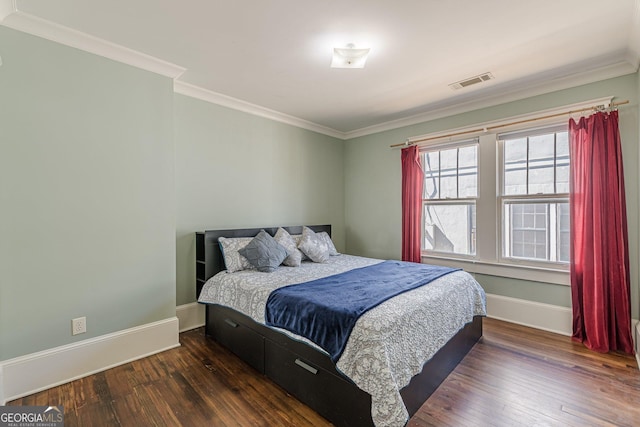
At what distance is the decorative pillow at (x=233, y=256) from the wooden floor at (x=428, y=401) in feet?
2.58

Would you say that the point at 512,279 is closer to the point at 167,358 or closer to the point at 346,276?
the point at 346,276

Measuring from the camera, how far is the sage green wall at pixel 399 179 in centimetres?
263

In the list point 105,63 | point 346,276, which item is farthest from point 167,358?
point 105,63

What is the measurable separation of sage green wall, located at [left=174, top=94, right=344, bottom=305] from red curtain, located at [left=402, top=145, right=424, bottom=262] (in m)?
1.21

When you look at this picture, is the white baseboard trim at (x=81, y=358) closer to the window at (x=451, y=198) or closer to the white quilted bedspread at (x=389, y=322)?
the white quilted bedspread at (x=389, y=322)

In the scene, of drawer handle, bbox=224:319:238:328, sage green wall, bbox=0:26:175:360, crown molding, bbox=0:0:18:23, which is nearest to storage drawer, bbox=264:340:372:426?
drawer handle, bbox=224:319:238:328

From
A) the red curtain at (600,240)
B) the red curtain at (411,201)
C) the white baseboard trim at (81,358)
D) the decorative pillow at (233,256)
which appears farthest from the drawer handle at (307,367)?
the red curtain at (600,240)

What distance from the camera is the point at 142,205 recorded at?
8.55 feet

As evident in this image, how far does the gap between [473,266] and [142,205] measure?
144 inches

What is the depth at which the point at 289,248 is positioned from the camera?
3.39 metres

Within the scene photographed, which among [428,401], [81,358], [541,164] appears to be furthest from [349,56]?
[81,358]

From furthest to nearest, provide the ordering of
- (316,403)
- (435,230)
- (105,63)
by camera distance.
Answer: (435,230) → (105,63) → (316,403)

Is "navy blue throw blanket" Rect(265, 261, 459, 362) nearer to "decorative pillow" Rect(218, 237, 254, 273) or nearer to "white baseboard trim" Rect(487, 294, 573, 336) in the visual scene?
"decorative pillow" Rect(218, 237, 254, 273)

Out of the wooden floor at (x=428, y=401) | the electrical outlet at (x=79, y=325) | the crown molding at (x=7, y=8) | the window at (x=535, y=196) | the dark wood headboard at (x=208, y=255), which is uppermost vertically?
the crown molding at (x=7, y=8)
